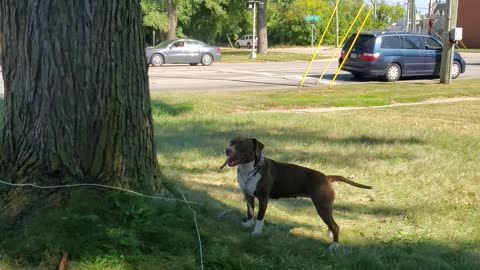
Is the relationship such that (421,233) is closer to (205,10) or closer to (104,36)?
(104,36)

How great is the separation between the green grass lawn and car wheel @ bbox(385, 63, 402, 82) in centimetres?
899

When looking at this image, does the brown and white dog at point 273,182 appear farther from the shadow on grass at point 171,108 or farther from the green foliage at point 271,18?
the green foliage at point 271,18

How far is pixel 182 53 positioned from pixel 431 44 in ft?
42.2

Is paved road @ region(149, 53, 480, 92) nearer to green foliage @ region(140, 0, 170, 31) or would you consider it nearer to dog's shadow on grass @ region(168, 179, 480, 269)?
dog's shadow on grass @ region(168, 179, 480, 269)

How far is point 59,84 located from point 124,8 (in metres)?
0.69

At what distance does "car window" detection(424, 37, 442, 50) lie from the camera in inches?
859

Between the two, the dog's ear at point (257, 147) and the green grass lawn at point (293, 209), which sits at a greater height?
the dog's ear at point (257, 147)

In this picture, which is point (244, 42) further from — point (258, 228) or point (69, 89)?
point (69, 89)

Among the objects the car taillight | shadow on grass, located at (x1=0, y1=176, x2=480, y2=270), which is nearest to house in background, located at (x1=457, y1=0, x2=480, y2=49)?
the car taillight

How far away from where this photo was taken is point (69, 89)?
400 centimetres

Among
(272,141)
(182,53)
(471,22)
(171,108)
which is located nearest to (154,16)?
(182,53)

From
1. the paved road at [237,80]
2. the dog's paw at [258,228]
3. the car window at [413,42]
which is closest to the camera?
the dog's paw at [258,228]

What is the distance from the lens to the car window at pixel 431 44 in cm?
2181

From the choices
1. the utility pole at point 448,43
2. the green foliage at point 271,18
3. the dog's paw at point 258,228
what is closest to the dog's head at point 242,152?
the dog's paw at point 258,228
